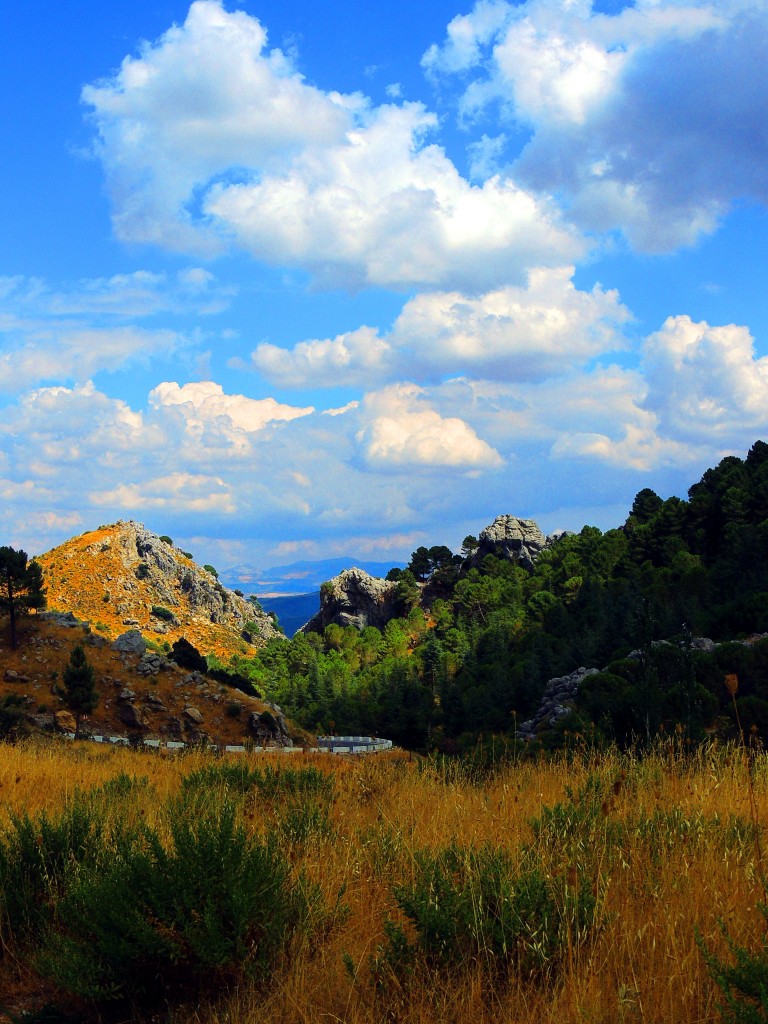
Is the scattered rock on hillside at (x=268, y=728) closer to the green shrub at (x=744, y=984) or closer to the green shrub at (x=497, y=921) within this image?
the green shrub at (x=497, y=921)

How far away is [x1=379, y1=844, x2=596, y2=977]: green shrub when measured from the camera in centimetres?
447

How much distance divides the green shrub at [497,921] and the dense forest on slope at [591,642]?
13.8m

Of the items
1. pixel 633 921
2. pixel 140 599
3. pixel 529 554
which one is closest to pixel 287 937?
pixel 633 921

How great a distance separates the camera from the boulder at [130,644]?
5493cm

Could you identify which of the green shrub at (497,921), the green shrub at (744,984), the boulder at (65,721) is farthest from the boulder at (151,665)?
the green shrub at (744,984)

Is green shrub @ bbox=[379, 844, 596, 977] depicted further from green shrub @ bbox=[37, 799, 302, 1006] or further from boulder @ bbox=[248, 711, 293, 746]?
boulder @ bbox=[248, 711, 293, 746]

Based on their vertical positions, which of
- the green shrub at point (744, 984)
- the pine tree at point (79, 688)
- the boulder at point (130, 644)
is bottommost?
the pine tree at point (79, 688)

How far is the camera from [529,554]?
474 feet

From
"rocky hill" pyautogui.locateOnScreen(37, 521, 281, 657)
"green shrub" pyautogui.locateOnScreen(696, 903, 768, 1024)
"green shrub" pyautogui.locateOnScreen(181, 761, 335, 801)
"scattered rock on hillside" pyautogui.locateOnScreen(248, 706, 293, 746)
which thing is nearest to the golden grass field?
"green shrub" pyautogui.locateOnScreen(696, 903, 768, 1024)

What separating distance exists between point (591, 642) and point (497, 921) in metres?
59.7

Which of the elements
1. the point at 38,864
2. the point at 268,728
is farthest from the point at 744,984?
the point at 268,728

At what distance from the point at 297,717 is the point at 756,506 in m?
52.7

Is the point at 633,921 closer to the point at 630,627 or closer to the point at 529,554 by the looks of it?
the point at 630,627

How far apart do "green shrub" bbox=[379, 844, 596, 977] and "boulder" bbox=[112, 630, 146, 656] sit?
53.5 metres
